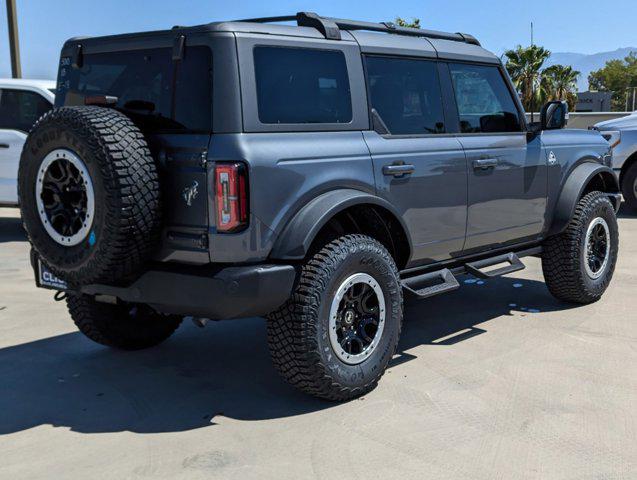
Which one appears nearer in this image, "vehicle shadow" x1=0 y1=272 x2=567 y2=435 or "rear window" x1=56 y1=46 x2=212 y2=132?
"rear window" x1=56 y1=46 x2=212 y2=132

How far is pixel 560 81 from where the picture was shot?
55.2 m

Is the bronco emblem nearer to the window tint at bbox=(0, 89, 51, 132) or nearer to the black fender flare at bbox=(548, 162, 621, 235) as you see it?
the black fender flare at bbox=(548, 162, 621, 235)

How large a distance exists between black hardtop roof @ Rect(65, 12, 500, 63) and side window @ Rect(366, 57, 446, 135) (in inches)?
3.4

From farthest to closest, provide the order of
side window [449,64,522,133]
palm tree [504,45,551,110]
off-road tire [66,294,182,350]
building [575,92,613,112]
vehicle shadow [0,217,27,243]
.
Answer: building [575,92,613,112], palm tree [504,45,551,110], vehicle shadow [0,217,27,243], side window [449,64,522,133], off-road tire [66,294,182,350]

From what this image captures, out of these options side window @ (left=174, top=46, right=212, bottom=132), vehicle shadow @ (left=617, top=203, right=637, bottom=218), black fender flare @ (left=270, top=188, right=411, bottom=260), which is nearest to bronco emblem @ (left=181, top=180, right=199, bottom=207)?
side window @ (left=174, top=46, right=212, bottom=132)

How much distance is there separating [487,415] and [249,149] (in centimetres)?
176

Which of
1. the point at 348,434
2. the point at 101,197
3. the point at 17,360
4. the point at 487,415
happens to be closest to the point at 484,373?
the point at 487,415

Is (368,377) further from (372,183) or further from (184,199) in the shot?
(184,199)

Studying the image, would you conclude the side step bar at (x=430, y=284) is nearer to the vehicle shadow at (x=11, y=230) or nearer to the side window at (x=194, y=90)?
the side window at (x=194, y=90)

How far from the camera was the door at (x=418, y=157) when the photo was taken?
4.37m

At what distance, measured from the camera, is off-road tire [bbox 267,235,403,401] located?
3781 mm

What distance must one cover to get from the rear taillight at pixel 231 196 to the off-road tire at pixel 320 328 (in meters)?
0.47

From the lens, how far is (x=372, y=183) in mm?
4203

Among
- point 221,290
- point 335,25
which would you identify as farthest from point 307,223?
point 335,25
